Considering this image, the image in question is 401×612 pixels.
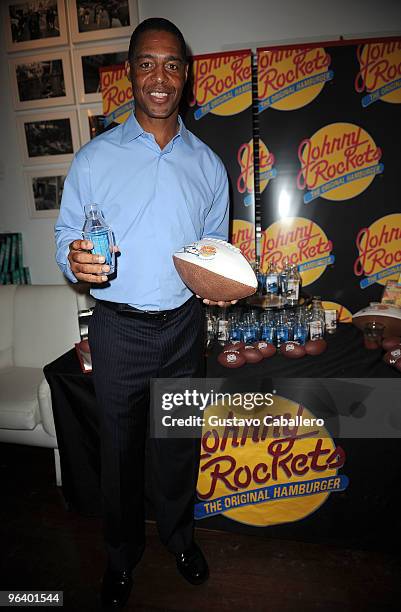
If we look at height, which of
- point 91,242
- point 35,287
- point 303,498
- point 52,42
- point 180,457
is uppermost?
point 52,42

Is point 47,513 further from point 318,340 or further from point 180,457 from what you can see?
point 318,340

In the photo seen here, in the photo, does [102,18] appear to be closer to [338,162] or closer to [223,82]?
[223,82]

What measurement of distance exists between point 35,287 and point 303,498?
2.08 meters

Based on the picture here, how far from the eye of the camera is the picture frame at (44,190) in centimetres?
307

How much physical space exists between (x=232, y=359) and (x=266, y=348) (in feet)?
0.63

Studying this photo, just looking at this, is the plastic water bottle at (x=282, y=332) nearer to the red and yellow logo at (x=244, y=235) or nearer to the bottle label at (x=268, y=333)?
the bottle label at (x=268, y=333)

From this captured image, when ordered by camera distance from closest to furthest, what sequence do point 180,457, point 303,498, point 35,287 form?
point 180,457, point 303,498, point 35,287

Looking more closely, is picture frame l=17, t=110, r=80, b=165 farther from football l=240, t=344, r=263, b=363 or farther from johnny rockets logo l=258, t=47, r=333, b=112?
football l=240, t=344, r=263, b=363

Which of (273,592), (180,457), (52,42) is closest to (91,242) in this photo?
(180,457)

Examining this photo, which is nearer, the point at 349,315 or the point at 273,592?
the point at 273,592

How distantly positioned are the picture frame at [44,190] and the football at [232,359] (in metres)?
2.03

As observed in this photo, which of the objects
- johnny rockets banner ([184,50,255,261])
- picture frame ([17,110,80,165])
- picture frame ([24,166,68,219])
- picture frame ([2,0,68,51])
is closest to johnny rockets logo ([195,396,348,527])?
johnny rockets banner ([184,50,255,261])

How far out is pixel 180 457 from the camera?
1.55m

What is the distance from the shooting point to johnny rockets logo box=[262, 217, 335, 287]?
107 inches
